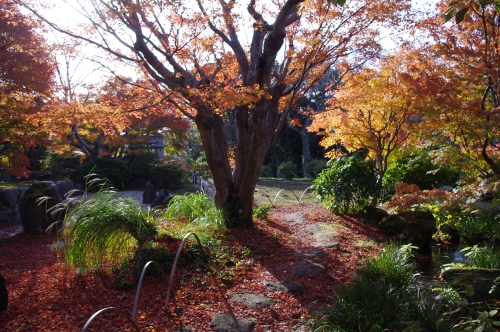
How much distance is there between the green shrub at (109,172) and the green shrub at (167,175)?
1018mm

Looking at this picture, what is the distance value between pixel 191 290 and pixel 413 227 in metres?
3.96

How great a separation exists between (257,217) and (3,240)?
4805 millimetres

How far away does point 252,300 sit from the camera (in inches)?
155

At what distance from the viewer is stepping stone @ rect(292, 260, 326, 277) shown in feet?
15.5

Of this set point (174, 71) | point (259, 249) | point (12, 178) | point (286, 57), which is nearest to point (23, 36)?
point (174, 71)

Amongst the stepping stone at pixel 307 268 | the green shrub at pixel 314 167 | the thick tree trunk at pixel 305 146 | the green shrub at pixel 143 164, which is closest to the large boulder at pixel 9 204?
the green shrub at pixel 143 164

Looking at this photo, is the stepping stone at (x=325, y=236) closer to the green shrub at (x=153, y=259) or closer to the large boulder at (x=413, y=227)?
the large boulder at (x=413, y=227)

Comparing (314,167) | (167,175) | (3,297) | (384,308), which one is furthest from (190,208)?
(314,167)

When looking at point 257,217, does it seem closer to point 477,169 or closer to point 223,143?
point 223,143

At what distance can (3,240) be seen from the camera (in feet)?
24.1

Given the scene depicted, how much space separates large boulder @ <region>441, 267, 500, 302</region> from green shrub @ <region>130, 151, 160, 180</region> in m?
13.7

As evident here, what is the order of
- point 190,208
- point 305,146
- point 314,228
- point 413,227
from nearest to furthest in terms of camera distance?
1. point 413,227
2. point 314,228
3. point 190,208
4. point 305,146

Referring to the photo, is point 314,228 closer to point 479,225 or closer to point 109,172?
point 479,225

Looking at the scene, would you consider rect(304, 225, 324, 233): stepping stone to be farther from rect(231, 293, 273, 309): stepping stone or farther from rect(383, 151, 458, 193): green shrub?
rect(231, 293, 273, 309): stepping stone
